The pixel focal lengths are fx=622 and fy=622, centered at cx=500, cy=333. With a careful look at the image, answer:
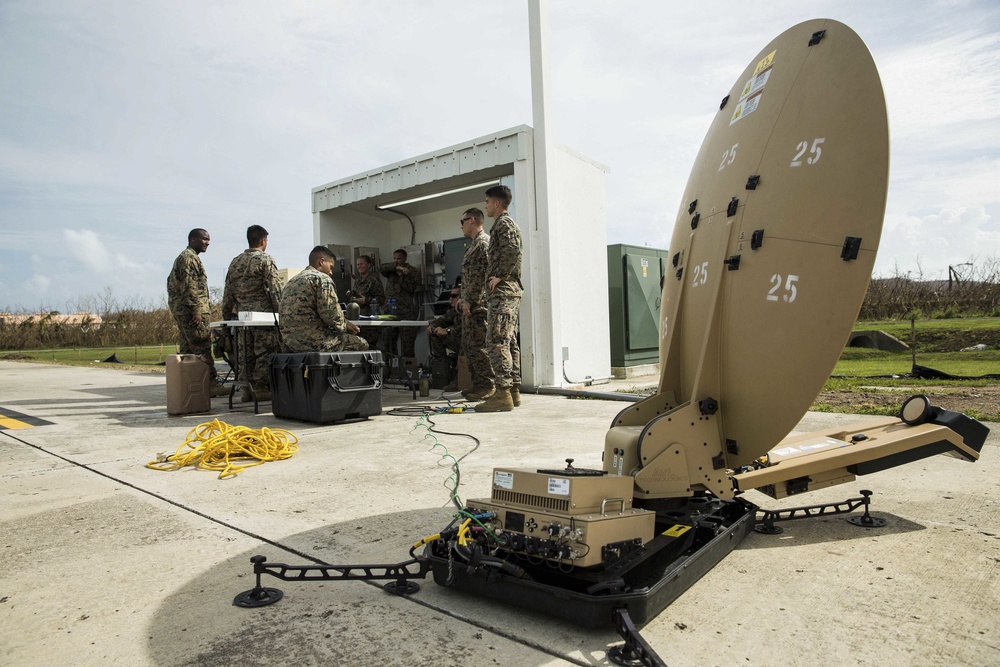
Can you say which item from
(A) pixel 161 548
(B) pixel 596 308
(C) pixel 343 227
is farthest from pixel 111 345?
(A) pixel 161 548

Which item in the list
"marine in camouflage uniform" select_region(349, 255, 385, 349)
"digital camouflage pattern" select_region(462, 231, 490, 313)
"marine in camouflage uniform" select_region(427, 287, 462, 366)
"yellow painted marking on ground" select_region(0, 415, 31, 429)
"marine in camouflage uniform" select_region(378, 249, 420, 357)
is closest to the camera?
"yellow painted marking on ground" select_region(0, 415, 31, 429)

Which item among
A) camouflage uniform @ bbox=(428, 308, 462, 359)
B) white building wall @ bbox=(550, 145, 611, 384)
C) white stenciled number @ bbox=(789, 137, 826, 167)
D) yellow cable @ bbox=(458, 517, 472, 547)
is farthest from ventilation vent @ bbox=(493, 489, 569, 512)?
camouflage uniform @ bbox=(428, 308, 462, 359)

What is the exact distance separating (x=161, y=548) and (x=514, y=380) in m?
4.11

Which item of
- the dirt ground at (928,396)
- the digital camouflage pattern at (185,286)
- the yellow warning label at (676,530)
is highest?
the digital camouflage pattern at (185,286)

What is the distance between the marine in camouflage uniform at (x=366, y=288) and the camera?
31.1 ft

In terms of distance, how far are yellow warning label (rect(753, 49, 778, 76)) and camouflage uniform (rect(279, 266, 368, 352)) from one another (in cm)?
431

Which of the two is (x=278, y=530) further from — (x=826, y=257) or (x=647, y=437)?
(x=826, y=257)

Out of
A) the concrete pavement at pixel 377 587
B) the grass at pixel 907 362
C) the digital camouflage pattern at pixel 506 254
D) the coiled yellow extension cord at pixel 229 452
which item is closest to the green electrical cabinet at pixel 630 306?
the grass at pixel 907 362

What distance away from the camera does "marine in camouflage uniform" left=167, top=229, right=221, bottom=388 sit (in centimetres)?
741

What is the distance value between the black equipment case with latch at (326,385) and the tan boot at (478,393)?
136 cm

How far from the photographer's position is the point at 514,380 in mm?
6266

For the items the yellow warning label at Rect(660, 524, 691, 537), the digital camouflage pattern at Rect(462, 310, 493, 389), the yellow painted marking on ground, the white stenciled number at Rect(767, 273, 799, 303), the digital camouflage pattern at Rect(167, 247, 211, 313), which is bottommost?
the yellow painted marking on ground

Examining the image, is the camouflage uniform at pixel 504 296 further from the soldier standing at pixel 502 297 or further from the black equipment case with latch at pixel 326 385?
the black equipment case with latch at pixel 326 385

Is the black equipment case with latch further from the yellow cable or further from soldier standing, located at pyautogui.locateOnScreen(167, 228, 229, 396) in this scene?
the yellow cable
